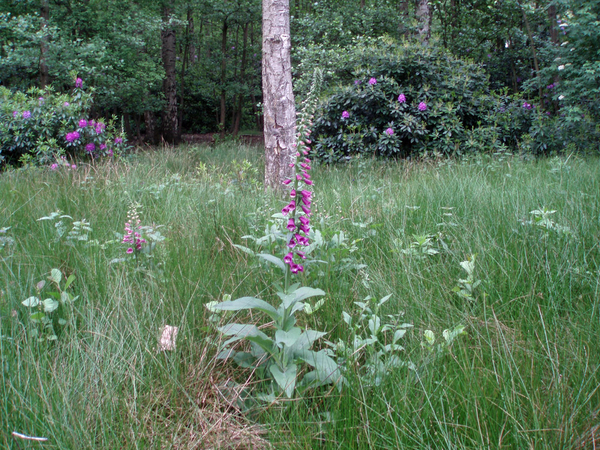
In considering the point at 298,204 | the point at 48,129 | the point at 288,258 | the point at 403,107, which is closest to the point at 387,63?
the point at 403,107

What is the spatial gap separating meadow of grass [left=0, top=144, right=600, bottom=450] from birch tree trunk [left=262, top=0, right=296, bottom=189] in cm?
196

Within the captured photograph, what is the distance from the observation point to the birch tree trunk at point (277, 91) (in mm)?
5242

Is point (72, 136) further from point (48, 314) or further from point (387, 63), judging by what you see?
point (48, 314)

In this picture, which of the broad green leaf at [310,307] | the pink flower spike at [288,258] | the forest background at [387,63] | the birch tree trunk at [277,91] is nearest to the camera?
the pink flower spike at [288,258]

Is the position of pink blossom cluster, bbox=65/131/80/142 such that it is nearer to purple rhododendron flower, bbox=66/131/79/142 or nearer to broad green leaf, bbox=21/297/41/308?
purple rhododendron flower, bbox=66/131/79/142

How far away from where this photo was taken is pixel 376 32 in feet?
43.1

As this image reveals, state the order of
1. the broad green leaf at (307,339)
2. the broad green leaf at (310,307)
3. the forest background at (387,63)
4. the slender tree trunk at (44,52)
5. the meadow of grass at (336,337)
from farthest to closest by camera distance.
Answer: the slender tree trunk at (44,52) → the forest background at (387,63) → the broad green leaf at (310,307) → the broad green leaf at (307,339) → the meadow of grass at (336,337)

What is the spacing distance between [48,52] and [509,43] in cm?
1433

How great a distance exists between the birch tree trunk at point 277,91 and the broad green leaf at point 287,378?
380 centimetres

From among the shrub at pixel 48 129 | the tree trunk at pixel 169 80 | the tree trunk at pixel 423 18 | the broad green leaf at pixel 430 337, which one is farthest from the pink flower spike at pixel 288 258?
the tree trunk at pixel 169 80

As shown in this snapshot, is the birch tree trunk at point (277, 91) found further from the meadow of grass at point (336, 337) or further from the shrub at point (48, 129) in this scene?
the shrub at point (48, 129)

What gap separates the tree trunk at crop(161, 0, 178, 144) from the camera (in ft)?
44.4

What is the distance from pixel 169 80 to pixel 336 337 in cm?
1345

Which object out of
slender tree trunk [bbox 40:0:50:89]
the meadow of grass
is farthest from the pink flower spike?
slender tree trunk [bbox 40:0:50:89]
